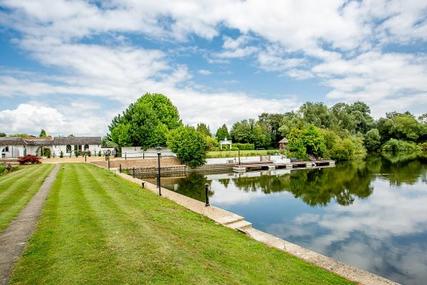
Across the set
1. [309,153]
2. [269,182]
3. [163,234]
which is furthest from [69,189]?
[309,153]

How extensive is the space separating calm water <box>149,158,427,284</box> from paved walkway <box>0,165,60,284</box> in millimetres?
10427

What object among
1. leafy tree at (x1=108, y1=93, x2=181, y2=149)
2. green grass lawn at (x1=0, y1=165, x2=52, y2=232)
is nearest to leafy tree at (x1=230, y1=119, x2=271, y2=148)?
leafy tree at (x1=108, y1=93, x2=181, y2=149)

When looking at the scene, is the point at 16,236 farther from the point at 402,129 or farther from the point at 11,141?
the point at 402,129

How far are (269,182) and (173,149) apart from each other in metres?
15.4

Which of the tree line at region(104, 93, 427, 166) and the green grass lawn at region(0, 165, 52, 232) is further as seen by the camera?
the tree line at region(104, 93, 427, 166)

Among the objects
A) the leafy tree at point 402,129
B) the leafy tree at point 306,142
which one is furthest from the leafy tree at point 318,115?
the leafy tree at point 402,129

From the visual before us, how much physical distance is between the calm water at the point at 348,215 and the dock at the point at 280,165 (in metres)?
12.1

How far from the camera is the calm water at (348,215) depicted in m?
12.1

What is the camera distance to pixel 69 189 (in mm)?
15148

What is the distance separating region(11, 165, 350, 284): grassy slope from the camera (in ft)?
18.5

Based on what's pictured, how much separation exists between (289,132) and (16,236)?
209 feet

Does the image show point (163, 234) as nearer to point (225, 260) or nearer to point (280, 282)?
point (225, 260)

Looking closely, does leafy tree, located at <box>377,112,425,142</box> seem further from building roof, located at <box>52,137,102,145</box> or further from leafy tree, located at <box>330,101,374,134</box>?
building roof, located at <box>52,137,102,145</box>

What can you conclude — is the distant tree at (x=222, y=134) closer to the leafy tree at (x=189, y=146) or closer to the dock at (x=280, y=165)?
the dock at (x=280, y=165)
